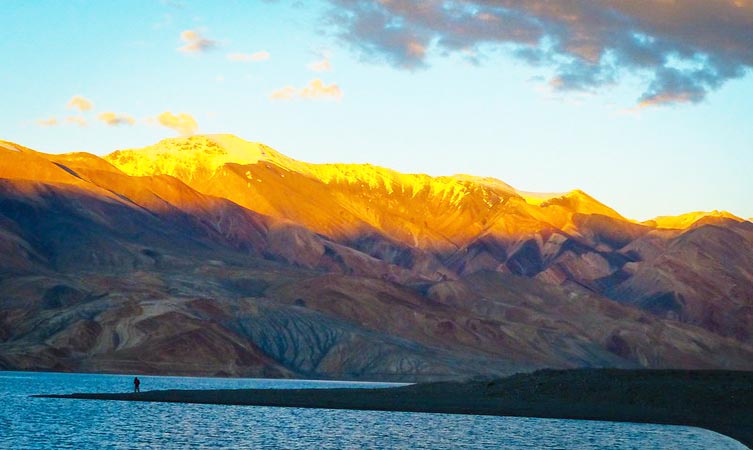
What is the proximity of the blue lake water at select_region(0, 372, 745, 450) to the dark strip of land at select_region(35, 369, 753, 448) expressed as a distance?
23.4 ft

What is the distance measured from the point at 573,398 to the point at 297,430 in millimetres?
45253

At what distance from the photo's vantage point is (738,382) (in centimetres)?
11300

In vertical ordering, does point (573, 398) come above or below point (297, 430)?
above

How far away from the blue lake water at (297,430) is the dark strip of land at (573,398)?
23.4ft

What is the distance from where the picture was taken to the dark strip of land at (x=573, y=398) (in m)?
101

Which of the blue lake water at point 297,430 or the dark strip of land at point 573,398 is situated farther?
the dark strip of land at point 573,398

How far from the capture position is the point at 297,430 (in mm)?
80375

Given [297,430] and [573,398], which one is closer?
[297,430]

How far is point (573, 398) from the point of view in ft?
385

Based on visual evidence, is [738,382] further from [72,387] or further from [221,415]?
[72,387]

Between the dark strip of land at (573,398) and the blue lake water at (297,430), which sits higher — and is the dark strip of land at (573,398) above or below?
above

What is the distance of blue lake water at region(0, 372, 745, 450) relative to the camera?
70000 millimetres

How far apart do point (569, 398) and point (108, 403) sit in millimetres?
46353

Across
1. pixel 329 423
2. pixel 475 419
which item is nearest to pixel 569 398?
pixel 475 419
